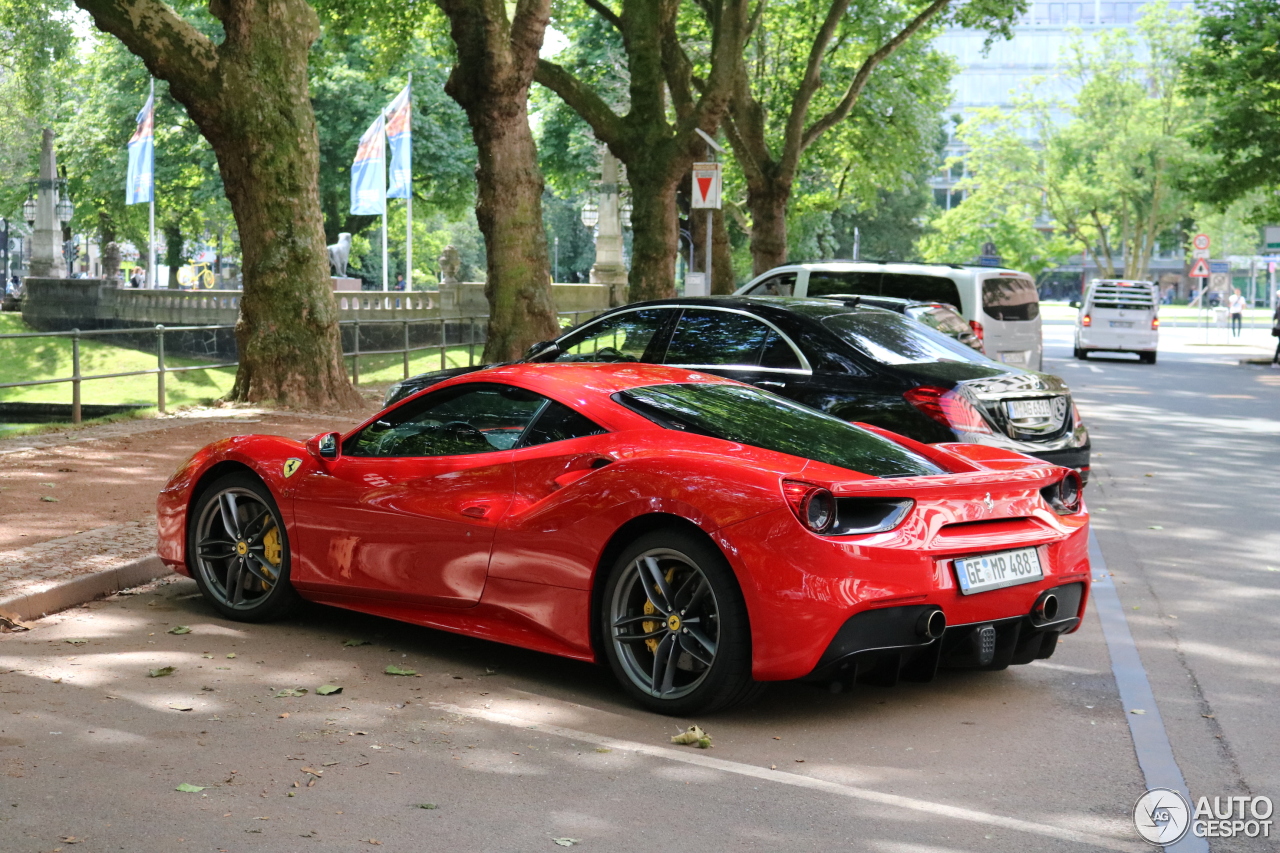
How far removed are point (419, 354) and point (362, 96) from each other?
27568 mm

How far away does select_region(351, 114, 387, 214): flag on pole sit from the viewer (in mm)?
40156

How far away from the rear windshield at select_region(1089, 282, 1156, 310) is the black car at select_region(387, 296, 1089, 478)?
2487 cm

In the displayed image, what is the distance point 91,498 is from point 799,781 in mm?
7301

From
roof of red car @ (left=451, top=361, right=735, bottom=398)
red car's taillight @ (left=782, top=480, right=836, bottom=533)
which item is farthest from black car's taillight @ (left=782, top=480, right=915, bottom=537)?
roof of red car @ (left=451, top=361, right=735, bottom=398)

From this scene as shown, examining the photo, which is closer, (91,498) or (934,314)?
(91,498)

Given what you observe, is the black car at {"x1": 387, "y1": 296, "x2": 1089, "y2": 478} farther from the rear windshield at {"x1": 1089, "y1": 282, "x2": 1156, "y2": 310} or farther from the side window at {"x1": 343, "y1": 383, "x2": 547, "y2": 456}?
the rear windshield at {"x1": 1089, "y1": 282, "x2": 1156, "y2": 310}

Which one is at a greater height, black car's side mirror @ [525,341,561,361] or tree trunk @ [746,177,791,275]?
tree trunk @ [746,177,791,275]

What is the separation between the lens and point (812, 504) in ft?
17.6

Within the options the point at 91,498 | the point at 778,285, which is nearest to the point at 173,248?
the point at 778,285

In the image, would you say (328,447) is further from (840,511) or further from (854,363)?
(854,363)

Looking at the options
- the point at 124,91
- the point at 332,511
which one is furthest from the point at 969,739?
the point at 124,91

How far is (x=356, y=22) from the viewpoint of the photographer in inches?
1147

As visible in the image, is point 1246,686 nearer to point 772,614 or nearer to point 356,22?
point 772,614

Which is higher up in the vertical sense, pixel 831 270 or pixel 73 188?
pixel 73 188
